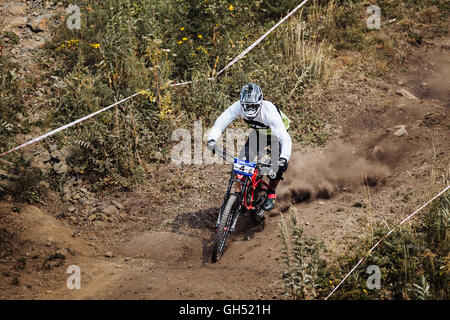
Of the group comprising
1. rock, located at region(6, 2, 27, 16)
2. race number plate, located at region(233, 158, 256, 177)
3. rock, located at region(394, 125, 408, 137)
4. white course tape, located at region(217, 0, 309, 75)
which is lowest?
race number plate, located at region(233, 158, 256, 177)

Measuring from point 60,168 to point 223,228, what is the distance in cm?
339

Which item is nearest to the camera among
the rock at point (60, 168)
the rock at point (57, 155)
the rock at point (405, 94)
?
the rock at point (60, 168)

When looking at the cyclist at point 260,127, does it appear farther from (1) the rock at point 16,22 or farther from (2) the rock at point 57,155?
(1) the rock at point 16,22

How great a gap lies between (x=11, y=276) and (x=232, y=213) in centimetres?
283

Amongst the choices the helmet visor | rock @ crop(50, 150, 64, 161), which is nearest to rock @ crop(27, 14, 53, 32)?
rock @ crop(50, 150, 64, 161)

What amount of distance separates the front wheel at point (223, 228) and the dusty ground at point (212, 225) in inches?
6.4

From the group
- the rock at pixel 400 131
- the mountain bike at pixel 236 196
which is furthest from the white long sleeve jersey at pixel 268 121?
the rock at pixel 400 131

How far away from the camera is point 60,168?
7.09m

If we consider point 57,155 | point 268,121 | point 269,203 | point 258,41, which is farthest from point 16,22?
point 269,203

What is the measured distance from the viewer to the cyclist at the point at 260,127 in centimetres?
552

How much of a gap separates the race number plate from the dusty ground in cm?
110

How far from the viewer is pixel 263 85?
8.77m

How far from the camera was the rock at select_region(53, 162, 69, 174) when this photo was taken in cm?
706

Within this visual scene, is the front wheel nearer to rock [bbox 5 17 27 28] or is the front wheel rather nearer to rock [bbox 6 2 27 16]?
rock [bbox 5 17 27 28]
